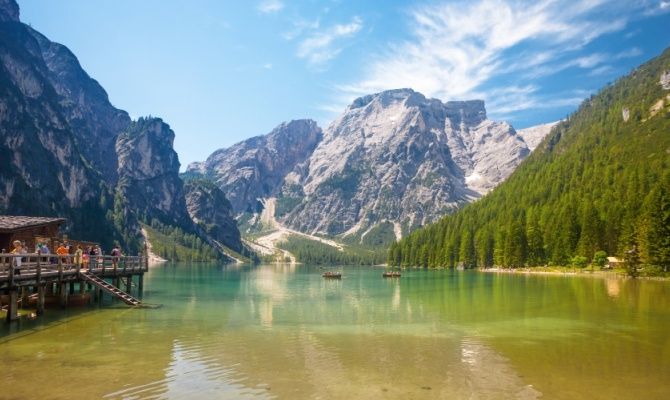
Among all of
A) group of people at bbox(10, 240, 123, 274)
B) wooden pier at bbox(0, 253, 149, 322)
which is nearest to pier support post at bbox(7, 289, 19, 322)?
wooden pier at bbox(0, 253, 149, 322)

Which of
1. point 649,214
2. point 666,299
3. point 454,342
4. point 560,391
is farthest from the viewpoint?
point 649,214

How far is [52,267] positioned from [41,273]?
3.12 m

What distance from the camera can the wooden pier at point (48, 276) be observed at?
35.6m

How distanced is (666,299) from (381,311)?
34.9 metres

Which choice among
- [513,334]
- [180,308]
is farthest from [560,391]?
[180,308]

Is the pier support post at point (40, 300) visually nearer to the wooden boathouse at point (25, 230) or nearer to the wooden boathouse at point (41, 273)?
the wooden boathouse at point (41, 273)

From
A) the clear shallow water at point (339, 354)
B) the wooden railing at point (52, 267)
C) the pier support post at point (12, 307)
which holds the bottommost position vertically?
the clear shallow water at point (339, 354)

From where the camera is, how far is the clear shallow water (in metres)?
19.3

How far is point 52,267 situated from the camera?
142 feet

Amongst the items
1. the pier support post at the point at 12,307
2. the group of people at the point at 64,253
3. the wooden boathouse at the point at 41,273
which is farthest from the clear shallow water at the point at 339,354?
the group of people at the point at 64,253

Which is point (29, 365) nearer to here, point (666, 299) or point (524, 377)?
point (524, 377)

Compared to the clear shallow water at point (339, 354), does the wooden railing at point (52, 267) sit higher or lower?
Result: higher

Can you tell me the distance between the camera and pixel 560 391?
19.0 metres

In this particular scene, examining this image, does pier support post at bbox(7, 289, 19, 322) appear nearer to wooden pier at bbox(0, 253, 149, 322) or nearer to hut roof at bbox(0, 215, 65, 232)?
wooden pier at bbox(0, 253, 149, 322)
